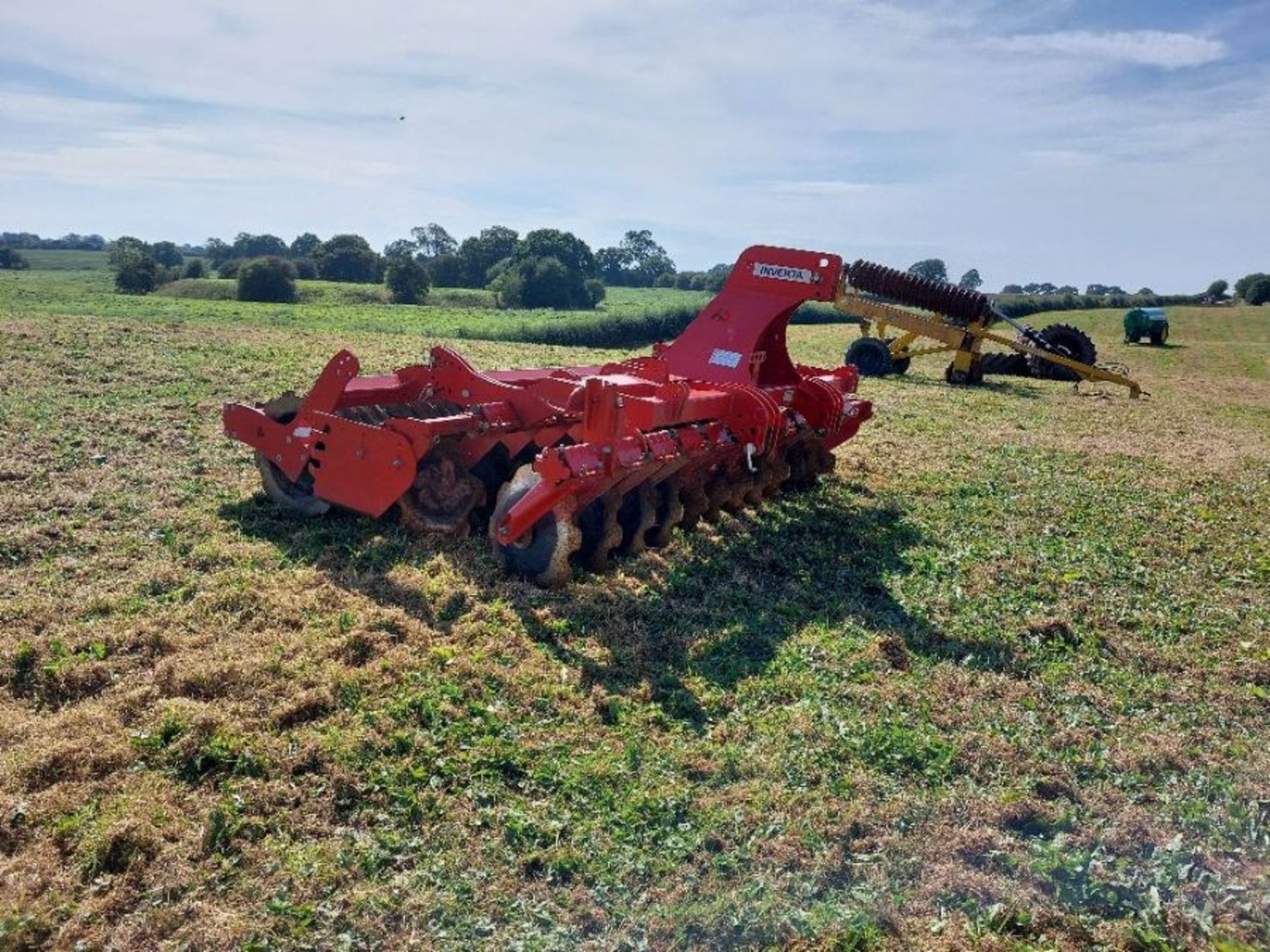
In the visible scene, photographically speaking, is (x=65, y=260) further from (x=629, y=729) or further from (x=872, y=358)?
(x=629, y=729)

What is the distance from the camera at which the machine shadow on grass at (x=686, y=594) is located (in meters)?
5.11

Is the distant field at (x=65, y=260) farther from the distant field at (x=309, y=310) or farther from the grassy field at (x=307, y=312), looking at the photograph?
the grassy field at (x=307, y=312)

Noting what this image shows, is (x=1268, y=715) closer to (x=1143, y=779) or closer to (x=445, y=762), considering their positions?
(x=1143, y=779)

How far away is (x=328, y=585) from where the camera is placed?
5.76 meters

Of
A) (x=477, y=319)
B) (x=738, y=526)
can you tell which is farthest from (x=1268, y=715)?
(x=477, y=319)

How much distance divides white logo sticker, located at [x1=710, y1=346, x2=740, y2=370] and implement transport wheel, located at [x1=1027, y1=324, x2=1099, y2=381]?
13.7 metres

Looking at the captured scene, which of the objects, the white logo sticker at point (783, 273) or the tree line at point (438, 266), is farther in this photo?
the tree line at point (438, 266)

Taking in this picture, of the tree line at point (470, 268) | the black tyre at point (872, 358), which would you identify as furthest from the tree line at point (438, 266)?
the black tyre at point (872, 358)

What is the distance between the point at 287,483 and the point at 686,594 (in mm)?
3256

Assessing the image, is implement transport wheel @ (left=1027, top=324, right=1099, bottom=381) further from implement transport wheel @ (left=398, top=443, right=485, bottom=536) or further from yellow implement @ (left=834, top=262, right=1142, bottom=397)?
implement transport wheel @ (left=398, top=443, right=485, bottom=536)

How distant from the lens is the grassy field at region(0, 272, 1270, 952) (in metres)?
3.22

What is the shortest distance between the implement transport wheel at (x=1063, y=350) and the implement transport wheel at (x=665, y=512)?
601 inches

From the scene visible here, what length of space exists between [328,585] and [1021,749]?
13.1 feet

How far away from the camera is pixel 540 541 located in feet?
19.1
